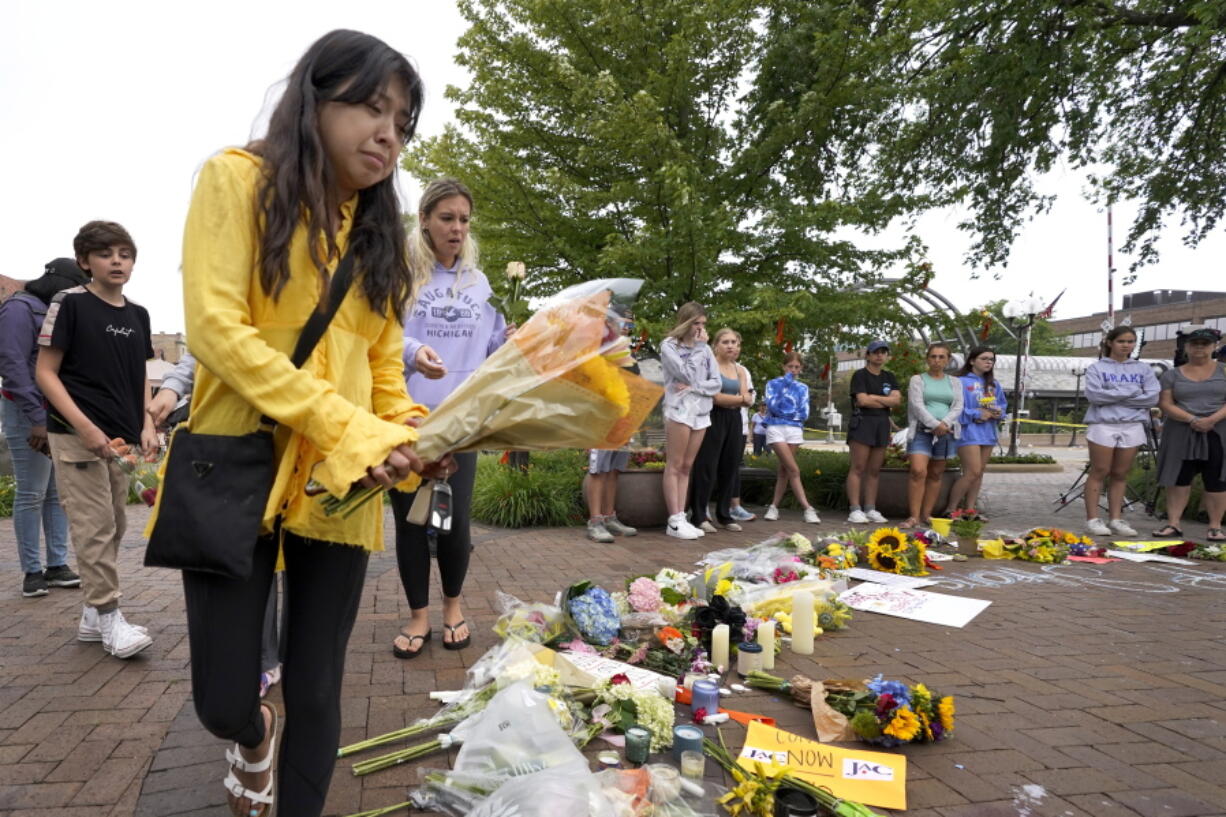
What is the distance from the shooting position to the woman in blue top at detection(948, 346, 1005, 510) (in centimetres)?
773

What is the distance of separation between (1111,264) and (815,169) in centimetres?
1183

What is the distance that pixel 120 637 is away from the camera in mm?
3223

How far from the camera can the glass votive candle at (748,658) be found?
10.3 feet

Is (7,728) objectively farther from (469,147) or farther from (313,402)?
(469,147)

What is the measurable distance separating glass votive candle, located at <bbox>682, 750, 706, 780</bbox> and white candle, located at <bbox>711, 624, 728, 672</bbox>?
1.00 meters

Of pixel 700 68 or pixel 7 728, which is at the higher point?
pixel 700 68

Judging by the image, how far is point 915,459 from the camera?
752cm

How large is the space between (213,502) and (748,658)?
2.41 meters

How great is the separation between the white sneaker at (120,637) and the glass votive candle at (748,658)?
2708 millimetres

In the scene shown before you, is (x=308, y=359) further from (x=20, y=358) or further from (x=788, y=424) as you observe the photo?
(x=788, y=424)

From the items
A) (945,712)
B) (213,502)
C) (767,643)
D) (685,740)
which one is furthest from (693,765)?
(213,502)

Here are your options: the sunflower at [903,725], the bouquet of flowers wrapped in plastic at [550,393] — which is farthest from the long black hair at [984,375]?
the bouquet of flowers wrapped in plastic at [550,393]

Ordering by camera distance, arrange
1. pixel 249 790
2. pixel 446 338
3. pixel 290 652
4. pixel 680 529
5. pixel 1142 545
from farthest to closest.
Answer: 1. pixel 680 529
2. pixel 1142 545
3. pixel 446 338
4. pixel 249 790
5. pixel 290 652

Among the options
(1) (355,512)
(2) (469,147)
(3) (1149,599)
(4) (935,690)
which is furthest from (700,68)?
(1) (355,512)
